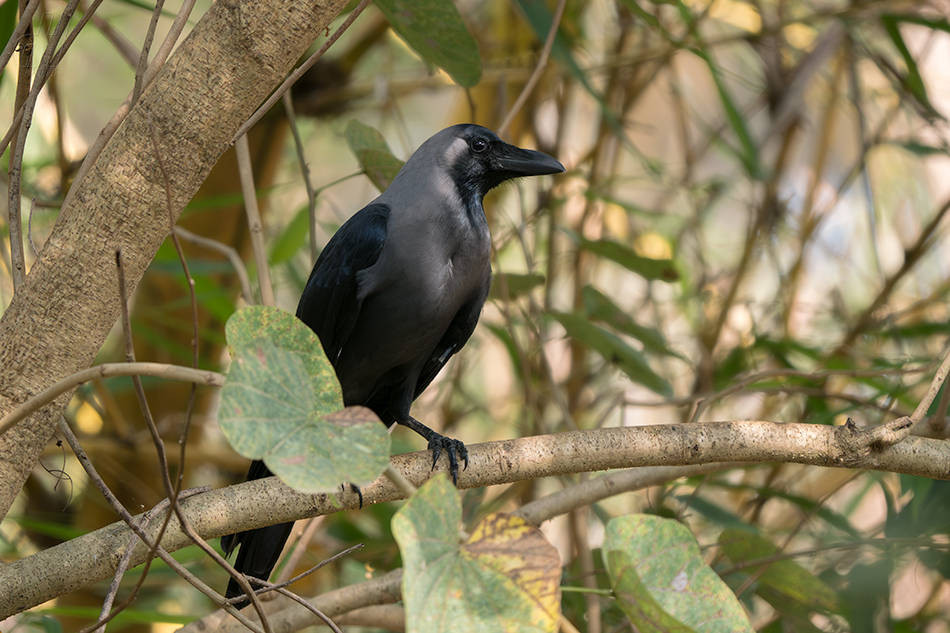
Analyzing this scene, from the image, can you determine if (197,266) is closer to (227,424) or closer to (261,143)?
(261,143)

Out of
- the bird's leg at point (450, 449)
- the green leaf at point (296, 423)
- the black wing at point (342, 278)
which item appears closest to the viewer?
the green leaf at point (296, 423)

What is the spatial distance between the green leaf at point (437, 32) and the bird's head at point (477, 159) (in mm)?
281

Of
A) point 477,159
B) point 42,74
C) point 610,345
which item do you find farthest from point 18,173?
point 610,345

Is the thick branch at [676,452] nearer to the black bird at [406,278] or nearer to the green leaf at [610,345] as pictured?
the black bird at [406,278]

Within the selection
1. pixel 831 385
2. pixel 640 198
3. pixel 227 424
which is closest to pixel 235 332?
pixel 227 424

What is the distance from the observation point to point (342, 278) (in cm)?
170

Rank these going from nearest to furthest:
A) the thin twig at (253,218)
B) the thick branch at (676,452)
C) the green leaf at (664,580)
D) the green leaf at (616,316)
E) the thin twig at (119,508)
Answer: the green leaf at (664,580), the thin twig at (119,508), the thick branch at (676,452), the thin twig at (253,218), the green leaf at (616,316)

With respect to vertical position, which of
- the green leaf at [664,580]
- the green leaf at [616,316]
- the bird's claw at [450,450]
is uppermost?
the green leaf at [616,316]

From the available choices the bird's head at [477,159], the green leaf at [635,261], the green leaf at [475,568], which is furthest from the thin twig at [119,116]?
the green leaf at [635,261]

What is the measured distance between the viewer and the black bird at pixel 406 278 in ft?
5.52

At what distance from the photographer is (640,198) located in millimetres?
5746

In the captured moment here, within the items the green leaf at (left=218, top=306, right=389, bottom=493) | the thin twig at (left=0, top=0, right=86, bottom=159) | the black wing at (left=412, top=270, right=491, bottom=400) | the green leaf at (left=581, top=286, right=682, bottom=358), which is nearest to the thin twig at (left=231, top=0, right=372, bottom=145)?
the thin twig at (left=0, top=0, right=86, bottom=159)

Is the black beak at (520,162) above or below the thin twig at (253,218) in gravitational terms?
above

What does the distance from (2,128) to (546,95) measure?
6.50 feet
